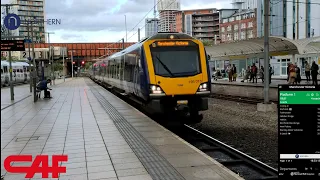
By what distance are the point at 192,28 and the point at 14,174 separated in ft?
389

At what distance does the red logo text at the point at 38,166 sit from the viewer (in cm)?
619

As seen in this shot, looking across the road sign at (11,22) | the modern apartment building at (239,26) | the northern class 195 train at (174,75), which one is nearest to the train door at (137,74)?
the northern class 195 train at (174,75)

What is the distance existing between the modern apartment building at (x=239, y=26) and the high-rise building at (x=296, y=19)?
29.7 m

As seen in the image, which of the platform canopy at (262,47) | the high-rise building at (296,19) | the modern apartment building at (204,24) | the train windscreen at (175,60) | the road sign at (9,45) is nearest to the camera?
the train windscreen at (175,60)

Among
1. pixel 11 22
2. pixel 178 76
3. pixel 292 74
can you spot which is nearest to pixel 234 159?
pixel 178 76

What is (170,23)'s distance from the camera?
40312 mm

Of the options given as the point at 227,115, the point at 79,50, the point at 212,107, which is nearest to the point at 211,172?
the point at 227,115

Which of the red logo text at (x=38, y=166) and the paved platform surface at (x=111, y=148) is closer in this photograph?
the paved platform surface at (x=111, y=148)

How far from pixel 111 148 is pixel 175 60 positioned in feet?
15.6

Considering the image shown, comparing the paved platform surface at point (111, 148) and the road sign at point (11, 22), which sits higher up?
the road sign at point (11, 22)

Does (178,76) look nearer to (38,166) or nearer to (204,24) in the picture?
(38,166)

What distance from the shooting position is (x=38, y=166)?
6.66 metres

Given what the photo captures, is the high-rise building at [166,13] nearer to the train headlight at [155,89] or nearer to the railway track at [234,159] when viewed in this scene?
the train headlight at [155,89]
